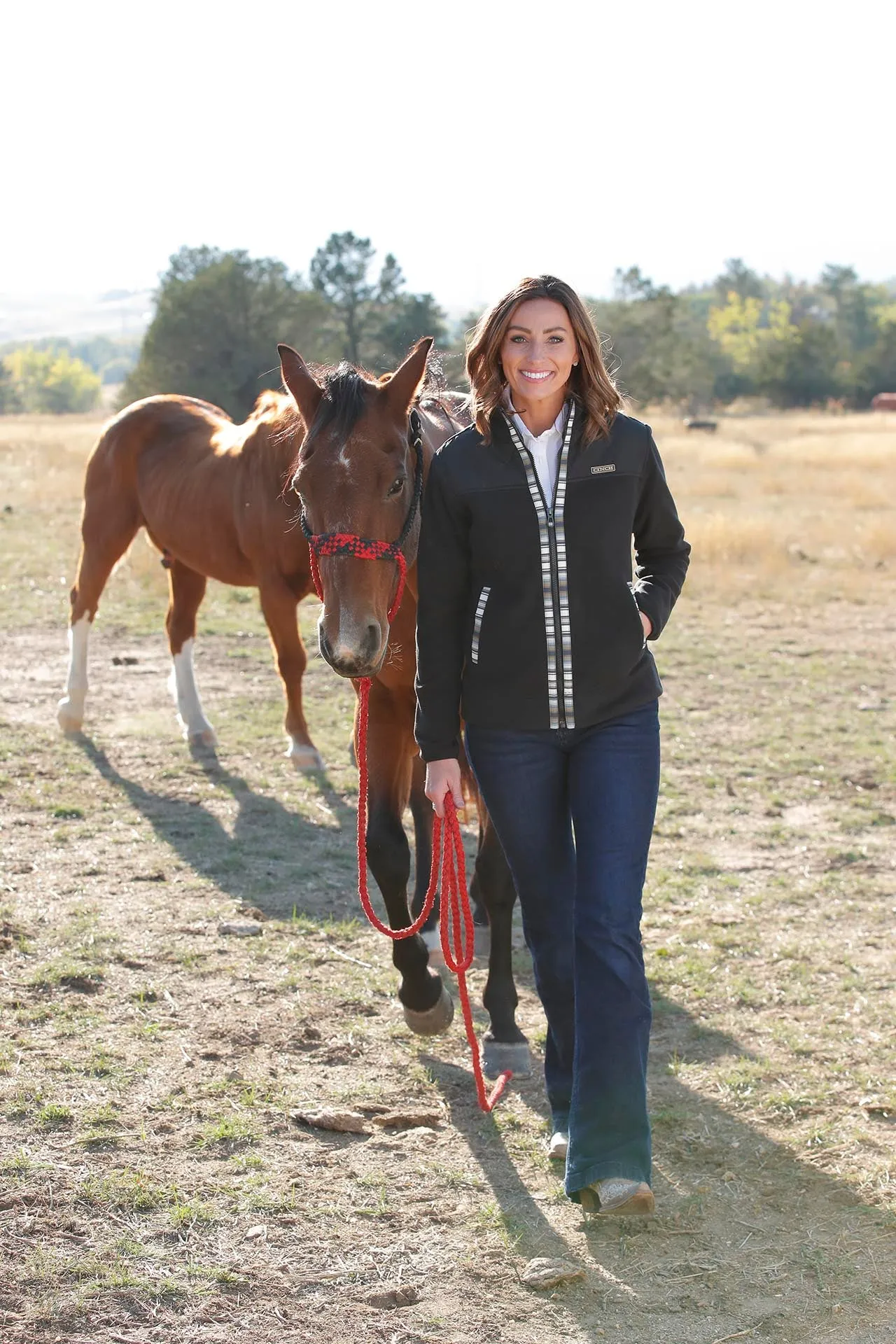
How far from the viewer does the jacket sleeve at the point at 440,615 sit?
3.01 metres

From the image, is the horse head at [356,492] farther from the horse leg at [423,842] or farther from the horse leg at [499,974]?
the horse leg at [423,842]

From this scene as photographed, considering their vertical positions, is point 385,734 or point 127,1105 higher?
point 385,734

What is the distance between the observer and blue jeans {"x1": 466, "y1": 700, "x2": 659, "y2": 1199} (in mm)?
2938

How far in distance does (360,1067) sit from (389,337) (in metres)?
28.3

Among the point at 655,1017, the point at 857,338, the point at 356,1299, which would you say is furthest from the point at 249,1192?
the point at 857,338

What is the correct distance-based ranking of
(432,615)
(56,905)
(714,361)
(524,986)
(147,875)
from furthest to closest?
(714,361) → (147,875) → (56,905) → (524,986) → (432,615)

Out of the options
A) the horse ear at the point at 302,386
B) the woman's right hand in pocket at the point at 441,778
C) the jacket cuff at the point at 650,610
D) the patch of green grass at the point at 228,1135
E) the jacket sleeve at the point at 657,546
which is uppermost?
the horse ear at the point at 302,386

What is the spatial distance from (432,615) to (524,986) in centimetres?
207

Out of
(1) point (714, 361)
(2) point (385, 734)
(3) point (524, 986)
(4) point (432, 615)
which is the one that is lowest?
(3) point (524, 986)

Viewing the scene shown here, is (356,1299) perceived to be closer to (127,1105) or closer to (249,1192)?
(249,1192)

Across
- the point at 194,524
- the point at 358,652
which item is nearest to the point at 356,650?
the point at 358,652

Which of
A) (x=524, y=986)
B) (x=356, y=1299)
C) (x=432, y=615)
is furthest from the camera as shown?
(x=524, y=986)

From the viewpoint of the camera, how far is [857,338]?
77.1 m

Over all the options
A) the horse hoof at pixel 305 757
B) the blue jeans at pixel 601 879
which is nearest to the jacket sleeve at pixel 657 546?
the blue jeans at pixel 601 879
